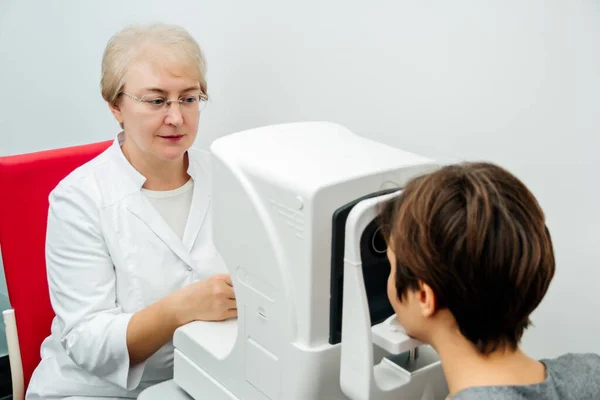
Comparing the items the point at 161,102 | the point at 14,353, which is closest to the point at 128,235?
the point at 161,102

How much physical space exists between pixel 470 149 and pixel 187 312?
0.63 metres

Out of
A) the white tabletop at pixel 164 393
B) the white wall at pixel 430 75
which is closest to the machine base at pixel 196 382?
the white tabletop at pixel 164 393

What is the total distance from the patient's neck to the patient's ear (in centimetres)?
5

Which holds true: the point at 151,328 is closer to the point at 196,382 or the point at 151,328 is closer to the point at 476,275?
the point at 196,382

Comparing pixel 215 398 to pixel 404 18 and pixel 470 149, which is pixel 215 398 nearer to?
pixel 470 149

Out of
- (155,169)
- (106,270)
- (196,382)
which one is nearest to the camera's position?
(196,382)

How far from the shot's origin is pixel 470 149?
1.42 meters

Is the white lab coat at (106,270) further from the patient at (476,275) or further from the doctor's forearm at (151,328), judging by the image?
the patient at (476,275)

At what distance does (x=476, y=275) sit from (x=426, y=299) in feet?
0.25

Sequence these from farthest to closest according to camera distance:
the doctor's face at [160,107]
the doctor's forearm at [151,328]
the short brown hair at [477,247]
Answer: the doctor's face at [160,107] → the doctor's forearm at [151,328] → the short brown hair at [477,247]

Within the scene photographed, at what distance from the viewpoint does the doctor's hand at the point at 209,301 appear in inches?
46.4

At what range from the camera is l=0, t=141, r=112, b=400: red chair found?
1.46 m

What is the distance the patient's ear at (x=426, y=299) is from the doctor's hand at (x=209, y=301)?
1.29ft

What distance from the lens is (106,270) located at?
4.43ft
